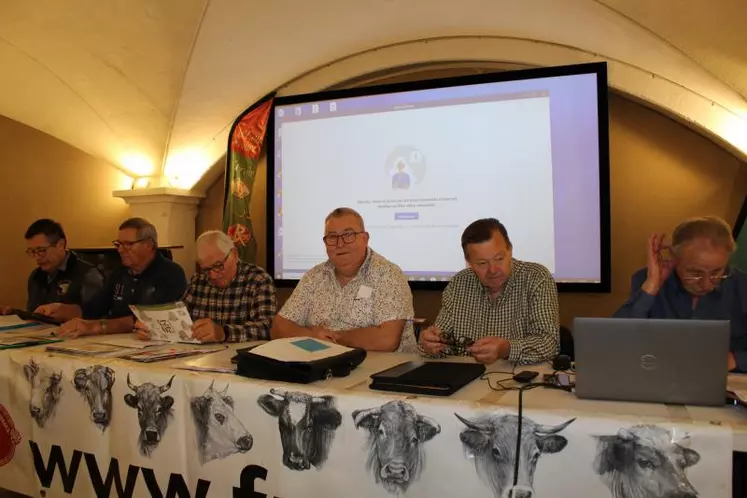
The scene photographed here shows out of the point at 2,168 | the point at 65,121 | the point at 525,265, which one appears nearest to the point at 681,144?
the point at 525,265

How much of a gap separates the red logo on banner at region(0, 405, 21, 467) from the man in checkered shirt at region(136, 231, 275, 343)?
89cm

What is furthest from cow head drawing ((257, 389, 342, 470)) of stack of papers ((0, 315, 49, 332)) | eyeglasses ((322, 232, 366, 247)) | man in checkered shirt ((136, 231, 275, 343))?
stack of papers ((0, 315, 49, 332))

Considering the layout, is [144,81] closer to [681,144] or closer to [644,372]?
[681,144]

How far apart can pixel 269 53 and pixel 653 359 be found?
12.5 feet

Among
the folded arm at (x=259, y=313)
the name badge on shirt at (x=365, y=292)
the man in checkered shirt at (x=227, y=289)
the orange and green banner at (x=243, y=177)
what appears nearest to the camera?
the name badge on shirt at (x=365, y=292)

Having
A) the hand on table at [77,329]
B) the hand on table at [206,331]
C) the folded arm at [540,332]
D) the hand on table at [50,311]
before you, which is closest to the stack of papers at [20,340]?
the hand on table at [77,329]

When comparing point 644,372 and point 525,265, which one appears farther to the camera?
point 525,265

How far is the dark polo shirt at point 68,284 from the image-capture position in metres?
3.60

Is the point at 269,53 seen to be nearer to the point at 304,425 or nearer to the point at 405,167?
the point at 405,167

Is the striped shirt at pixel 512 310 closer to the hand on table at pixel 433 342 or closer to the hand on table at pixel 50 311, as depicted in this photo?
the hand on table at pixel 433 342

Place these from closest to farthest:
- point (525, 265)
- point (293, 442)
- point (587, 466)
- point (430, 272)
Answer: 1. point (587, 466)
2. point (293, 442)
3. point (525, 265)
4. point (430, 272)

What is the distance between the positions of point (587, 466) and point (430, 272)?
275 cm

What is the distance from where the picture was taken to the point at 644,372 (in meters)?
1.36

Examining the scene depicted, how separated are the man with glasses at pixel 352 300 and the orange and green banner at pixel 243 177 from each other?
2082mm
